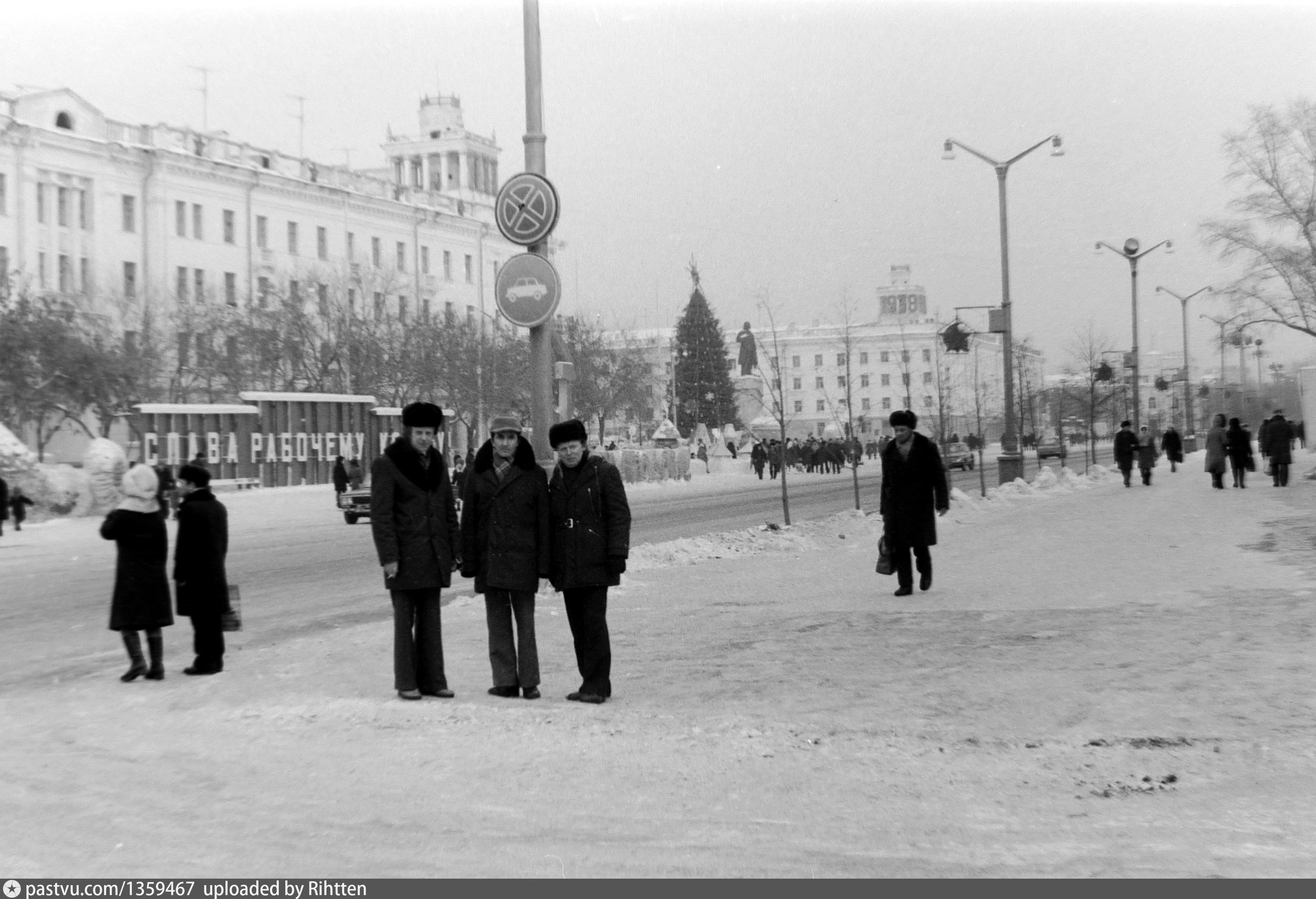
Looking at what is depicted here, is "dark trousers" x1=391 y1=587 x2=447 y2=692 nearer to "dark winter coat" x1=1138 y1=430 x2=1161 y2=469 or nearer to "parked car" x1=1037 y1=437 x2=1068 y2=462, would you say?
"dark winter coat" x1=1138 y1=430 x2=1161 y2=469

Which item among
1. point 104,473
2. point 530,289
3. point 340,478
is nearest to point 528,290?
point 530,289

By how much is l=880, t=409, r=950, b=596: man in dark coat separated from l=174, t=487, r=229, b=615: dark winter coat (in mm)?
5894

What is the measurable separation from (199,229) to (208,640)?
206ft

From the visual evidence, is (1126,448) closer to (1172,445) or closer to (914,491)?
(1172,445)

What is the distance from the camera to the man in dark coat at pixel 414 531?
27.5ft

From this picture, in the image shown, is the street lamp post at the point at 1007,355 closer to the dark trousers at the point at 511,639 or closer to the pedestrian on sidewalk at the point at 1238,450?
the pedestrian on sidewalk at the point at 1238,450

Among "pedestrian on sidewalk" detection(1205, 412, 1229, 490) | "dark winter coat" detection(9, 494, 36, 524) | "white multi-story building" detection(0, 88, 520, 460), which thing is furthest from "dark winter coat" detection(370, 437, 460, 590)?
"white multi-story building" detection(0, 88, 520, 460)

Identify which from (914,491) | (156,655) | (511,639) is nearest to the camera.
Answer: (511,639)

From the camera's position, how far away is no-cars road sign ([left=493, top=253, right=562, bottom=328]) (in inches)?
511

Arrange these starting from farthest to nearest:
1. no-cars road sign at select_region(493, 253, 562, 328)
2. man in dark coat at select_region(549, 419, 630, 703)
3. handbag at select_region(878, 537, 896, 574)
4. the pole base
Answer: the pole base < handbag at select_region(878, 537, 896, 574) < no-cars road sign at select_region(493, 253, 562, 328) < man in dark coat at select_region(549, 419, 630, 703)

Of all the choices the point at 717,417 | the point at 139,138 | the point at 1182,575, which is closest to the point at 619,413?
the point at 717,417

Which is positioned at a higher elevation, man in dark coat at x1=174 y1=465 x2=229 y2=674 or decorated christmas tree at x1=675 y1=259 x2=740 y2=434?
decorated christmas tree at x1=675 y1=259 x2=740 y2=434

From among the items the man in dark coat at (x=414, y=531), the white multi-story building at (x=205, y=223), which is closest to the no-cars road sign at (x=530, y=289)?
the man in dark coat at (x=414, y=531)

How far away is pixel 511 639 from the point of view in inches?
343
